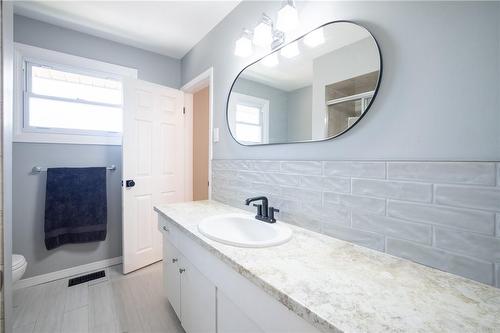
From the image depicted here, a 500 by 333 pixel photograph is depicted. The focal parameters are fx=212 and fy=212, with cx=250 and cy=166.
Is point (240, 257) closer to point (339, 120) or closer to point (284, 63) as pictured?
point (339, 120)

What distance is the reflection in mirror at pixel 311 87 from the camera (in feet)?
3.05

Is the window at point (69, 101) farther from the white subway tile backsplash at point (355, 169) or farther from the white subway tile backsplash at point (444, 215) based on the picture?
the white subway tile backsplash at point (444, 215)

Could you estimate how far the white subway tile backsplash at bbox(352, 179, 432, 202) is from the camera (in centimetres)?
75

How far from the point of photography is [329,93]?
1.07 metres

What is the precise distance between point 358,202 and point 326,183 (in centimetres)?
17

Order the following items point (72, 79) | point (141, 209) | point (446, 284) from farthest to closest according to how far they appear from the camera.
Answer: point (141, 209) → point (72, 79) → point (446, 284)

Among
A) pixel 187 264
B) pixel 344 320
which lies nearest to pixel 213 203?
pixel 187 264

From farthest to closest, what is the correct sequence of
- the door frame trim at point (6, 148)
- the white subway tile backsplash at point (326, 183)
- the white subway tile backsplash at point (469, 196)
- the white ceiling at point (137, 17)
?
the white ceiling at point (137, 17), the white subway tile backsplash at point (326, 183), the door frame trim at point (6, 148), the white subway tile backsplash at point (469, 196)

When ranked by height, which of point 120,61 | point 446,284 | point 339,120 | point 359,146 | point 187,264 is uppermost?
point 120,61

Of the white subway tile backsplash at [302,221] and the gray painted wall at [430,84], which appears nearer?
the gray painted wall at [430,84]

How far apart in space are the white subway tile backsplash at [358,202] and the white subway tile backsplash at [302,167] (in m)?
0.13

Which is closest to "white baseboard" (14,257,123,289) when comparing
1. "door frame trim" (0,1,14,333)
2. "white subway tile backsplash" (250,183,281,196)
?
"door frame trim" (0,1,14,333)

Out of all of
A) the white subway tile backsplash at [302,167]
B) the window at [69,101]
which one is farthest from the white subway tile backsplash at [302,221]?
the window at [69,101]

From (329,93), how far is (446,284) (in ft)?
2.82
